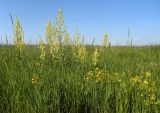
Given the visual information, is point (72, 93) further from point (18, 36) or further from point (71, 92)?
point (18, 36)

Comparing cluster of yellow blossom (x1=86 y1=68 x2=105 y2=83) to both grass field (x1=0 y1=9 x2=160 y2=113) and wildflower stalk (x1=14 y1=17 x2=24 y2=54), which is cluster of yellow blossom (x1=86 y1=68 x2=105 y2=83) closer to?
grass field (x1=0 y1=9 x2=160 y2=113)

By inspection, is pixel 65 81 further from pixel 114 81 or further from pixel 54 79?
pixel 114 81

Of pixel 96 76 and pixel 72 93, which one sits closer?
pixel 72 93

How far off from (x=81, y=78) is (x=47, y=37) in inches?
48.7

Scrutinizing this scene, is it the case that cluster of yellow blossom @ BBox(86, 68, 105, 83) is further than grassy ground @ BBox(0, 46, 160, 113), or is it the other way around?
cluster of yellow blossom @ BBox(86, 68, 105, 83)

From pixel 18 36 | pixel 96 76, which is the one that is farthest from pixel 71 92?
pixel 18 36

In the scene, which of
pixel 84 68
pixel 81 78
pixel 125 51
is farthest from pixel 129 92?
pixel 125 51

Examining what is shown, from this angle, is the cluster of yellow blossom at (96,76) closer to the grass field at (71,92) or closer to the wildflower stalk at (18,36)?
the grass field at (71,92)

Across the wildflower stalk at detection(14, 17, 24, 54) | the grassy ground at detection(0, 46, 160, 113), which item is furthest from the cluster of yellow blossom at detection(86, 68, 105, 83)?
the wildflower stalk at detection(14, 17, 24, 54)

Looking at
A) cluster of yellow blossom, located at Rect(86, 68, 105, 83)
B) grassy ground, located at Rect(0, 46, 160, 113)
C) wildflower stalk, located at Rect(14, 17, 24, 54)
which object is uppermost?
wildflower stalk, located at Rect(14, 17, 24, 54)

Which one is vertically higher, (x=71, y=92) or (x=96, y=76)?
(x=96, y=76)

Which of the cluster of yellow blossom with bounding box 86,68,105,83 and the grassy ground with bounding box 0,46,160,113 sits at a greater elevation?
the cluster of yellow blossom with bounding box 86,68,105,83

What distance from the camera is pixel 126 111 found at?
167 inches

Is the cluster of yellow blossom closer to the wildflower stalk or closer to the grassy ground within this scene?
the grassy ground
